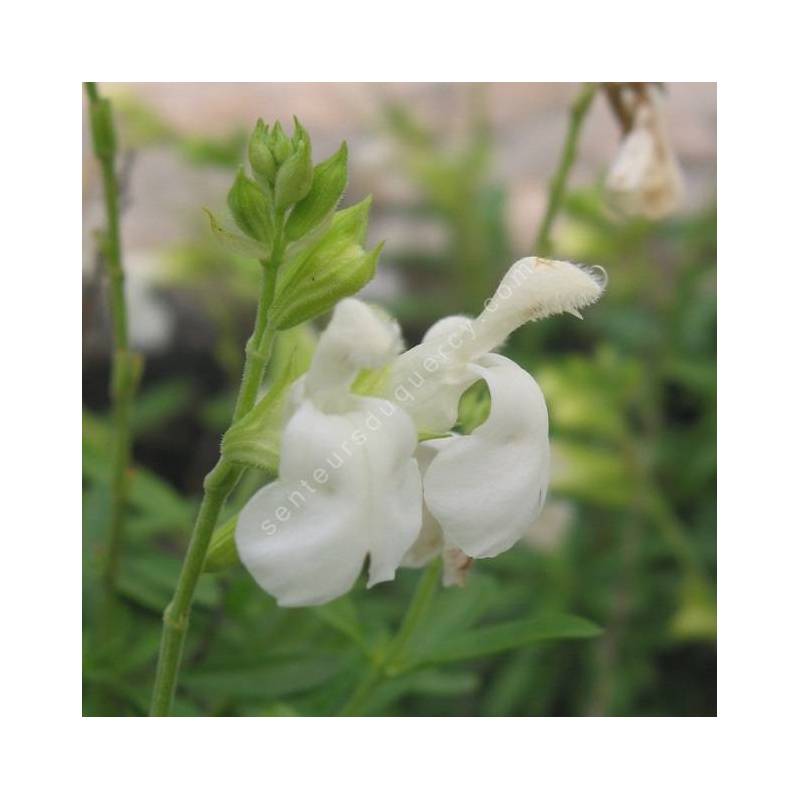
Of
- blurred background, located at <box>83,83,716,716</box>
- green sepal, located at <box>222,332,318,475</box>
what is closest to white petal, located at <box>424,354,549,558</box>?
green sepal, located at <box>222,332,318,475</box>

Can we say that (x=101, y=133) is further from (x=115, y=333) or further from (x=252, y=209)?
(x=252, y=209)

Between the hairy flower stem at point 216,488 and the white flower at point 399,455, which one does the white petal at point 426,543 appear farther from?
the hairy flower stem at point 216,488

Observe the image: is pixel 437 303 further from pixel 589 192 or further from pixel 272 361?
pixel 272 361

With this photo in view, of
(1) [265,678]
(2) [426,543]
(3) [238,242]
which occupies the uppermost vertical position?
(3) [238,242]

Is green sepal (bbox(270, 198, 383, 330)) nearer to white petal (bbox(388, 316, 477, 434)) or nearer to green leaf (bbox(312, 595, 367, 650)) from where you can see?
white petal (bbox(388, 316, 477, 434))

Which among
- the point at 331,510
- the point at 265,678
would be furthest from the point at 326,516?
the point at 265,678
